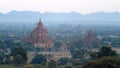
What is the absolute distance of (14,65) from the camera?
44.4 meters

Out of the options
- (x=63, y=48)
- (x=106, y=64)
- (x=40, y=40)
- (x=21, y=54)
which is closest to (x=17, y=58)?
(x=21, y=54)

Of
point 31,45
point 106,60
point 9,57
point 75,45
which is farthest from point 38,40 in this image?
point 106,60

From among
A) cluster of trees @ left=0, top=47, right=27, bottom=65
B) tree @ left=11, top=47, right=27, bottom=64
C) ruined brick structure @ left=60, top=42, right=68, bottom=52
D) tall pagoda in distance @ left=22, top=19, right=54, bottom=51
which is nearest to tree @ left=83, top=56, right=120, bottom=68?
cluster of trees @ left=0, top=47, right=27, bottom=65

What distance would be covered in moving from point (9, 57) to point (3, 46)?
1779 centimetres

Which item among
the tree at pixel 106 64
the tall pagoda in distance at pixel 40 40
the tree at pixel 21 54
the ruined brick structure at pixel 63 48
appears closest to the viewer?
the tree at pixel 106 64

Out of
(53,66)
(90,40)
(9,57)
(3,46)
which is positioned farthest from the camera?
(90,40)

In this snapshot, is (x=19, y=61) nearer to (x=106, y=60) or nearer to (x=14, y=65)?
(x=14, y=65)

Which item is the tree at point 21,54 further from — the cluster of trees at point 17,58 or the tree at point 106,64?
the tree at point 106,64

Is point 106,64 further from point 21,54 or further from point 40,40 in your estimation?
point 40,40

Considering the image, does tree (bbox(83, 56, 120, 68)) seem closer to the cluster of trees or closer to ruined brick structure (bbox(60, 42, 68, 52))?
the cluster of trees

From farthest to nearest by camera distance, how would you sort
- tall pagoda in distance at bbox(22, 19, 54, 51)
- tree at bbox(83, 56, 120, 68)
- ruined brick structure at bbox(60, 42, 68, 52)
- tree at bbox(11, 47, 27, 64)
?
tall pagoda in distance at bbox(22, 19, 54, 51)
ruined brick structure at bbox(60, 42, 68, 52)
tree at bbox(11, 47, 27, 64)
tree at bbox(83, 56, 120, 68)

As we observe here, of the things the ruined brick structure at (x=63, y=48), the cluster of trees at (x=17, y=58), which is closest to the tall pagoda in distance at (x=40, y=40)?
the ruined brick structure at (x=63, y=48)

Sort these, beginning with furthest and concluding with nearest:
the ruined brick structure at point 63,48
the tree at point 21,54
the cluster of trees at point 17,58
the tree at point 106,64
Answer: the ruined brick structure at point 63,48 → the tree at point 21,54 → the cluster of trees at point 17,58 → the tree at point 106,64

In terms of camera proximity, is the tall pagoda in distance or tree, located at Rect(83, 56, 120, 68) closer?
tree, located at Rect(83, 56, 120, 68)
